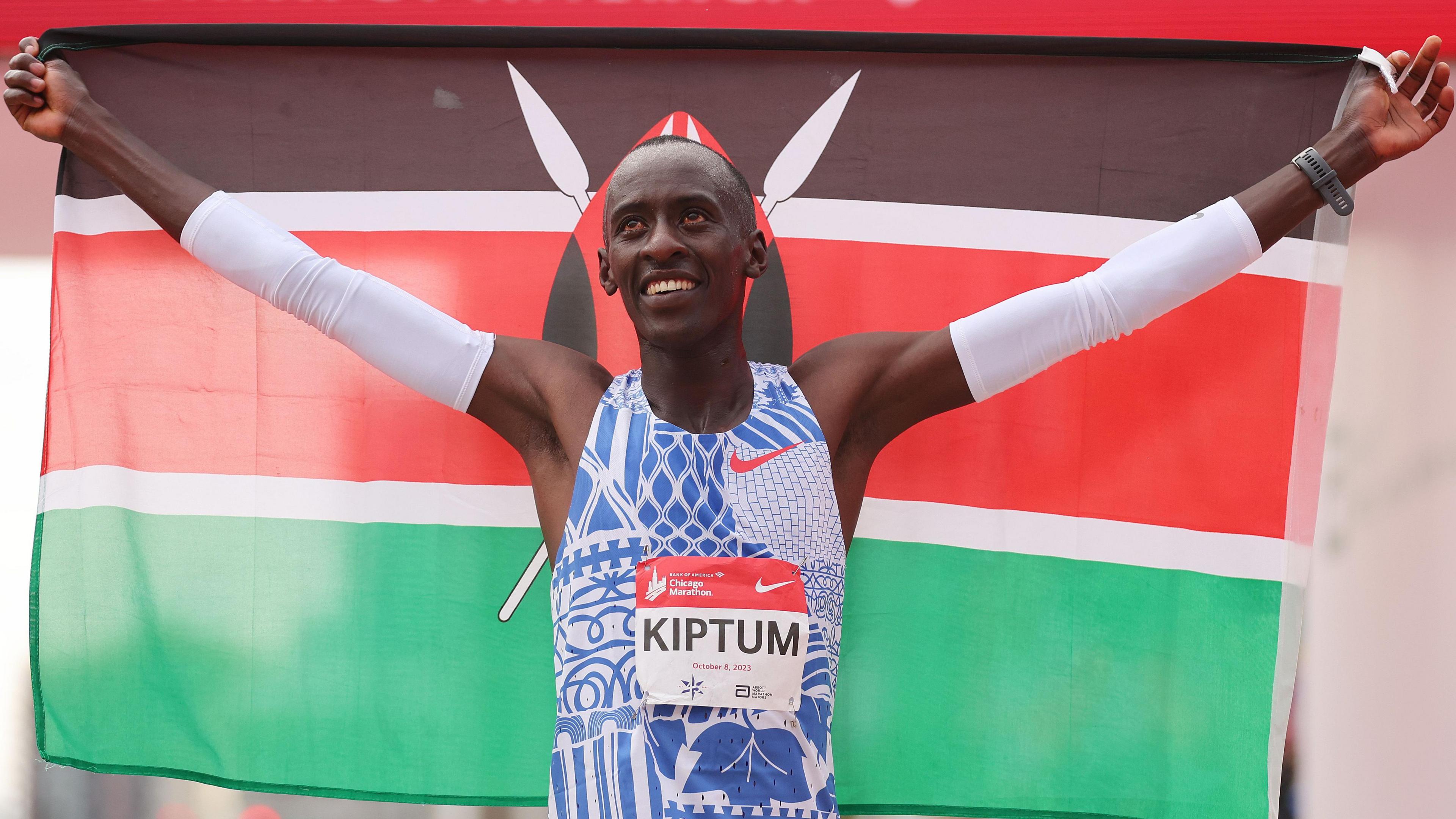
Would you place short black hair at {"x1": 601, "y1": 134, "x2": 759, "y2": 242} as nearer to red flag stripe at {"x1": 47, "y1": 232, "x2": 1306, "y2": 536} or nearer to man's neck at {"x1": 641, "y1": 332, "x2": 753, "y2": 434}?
man's neck at {"x1": 641, "y1": 332, "x2": 753, "y2": 434}

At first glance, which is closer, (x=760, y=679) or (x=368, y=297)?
(x=760, y=679)

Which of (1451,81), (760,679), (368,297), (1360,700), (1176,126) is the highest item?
(1451,81)

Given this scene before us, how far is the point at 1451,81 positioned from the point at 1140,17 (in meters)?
0.83

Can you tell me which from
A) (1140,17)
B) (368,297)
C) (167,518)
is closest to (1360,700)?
(1140,17)

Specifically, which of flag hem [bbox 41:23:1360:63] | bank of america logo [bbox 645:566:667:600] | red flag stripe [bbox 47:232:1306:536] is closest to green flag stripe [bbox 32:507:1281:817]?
red flag stripe [bbox 47:232:1306:536]

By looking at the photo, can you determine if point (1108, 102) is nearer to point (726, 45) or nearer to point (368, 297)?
point (726, 45)

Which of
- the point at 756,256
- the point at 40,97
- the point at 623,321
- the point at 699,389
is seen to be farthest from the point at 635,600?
the point at 40,97

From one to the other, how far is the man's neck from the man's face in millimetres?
67

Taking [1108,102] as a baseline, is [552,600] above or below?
below

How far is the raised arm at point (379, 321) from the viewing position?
2076 mm

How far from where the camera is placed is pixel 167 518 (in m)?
2.59

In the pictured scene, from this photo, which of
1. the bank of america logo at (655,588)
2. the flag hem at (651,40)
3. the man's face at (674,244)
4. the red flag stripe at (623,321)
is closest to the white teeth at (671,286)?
the man's face at (674,244)

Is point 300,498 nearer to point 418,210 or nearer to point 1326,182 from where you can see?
point 418,210

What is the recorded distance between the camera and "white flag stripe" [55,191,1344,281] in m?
2.52
